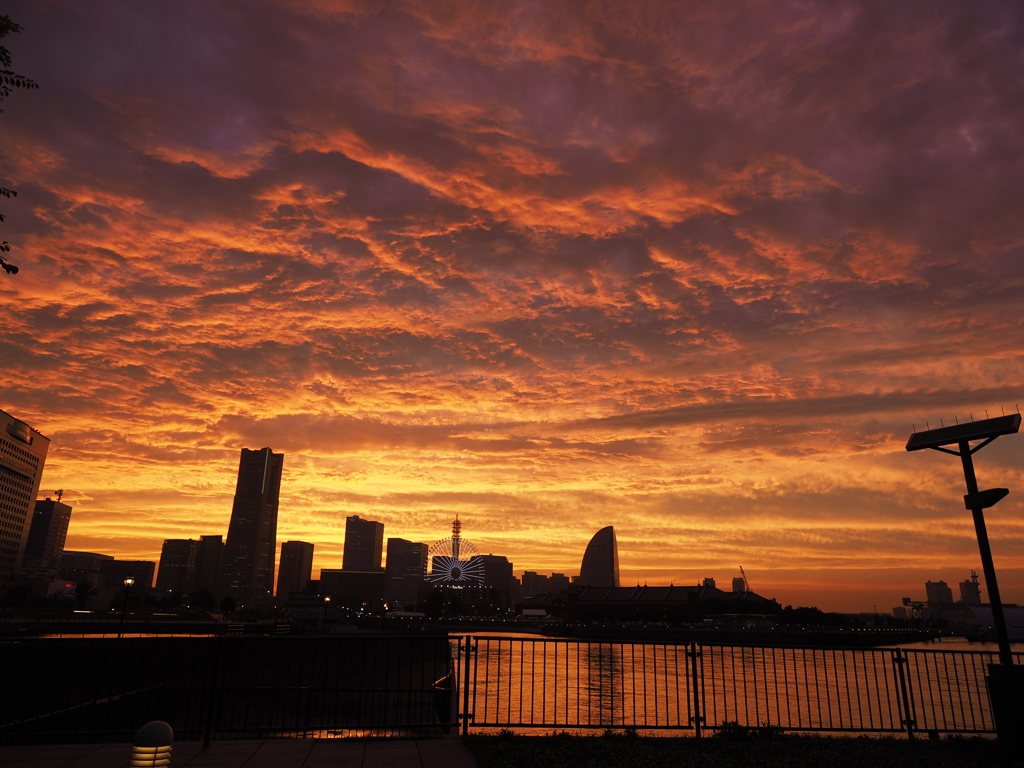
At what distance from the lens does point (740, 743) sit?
10234 millimetres

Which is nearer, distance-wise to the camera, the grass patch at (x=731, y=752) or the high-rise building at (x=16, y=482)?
the grass patch at (x=731, y=752)

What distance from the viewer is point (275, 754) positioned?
32.0 ft

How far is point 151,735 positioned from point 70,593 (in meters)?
217

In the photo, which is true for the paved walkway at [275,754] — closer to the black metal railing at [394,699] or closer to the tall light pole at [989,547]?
the black metal railing at [394,699]

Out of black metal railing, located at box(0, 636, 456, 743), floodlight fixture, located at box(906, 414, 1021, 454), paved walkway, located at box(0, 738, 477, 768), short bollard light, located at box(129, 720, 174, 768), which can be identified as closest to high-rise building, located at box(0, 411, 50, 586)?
black metal railing, located at box(0, 636, 456, 743)

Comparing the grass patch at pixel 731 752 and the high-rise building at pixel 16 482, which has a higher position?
the high-rise building at pixel 16 482

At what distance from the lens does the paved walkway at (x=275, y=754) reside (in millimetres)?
9227

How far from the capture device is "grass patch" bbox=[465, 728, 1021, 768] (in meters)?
9.21

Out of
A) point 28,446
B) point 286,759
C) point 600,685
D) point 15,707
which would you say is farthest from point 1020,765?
point 28,446

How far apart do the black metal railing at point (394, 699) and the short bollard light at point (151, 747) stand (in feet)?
8.71

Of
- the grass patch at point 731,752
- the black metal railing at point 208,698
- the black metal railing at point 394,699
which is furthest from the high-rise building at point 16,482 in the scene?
the grass patch at point 731,752

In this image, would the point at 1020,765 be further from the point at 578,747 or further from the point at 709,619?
the point at 709,619

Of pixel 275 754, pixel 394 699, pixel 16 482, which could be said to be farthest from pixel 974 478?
pixel 16 482

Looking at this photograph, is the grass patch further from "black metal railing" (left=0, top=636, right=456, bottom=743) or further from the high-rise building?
the high-rise building
